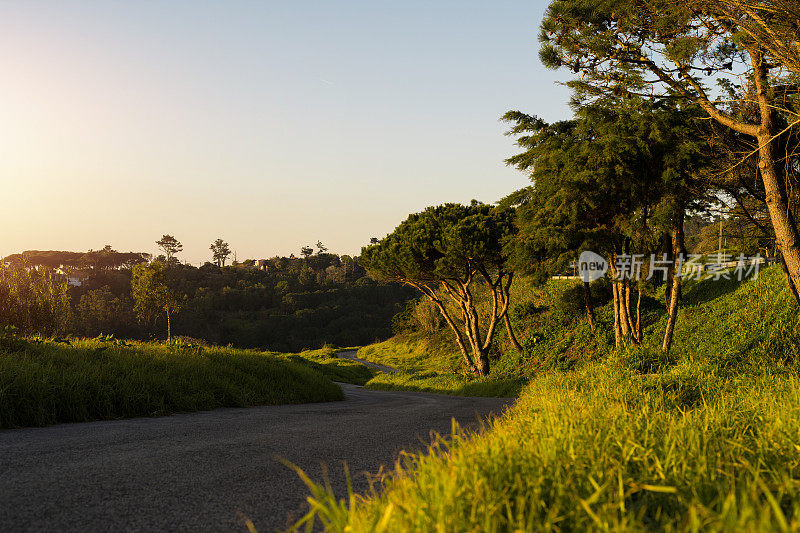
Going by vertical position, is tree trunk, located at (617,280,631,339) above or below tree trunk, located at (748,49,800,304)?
below

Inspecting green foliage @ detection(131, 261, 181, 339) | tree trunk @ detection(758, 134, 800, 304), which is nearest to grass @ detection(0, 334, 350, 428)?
tree trunk @ detection(758, 134, 800, 304)

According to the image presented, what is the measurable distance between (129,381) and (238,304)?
80899 millimetres

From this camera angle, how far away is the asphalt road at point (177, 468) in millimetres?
3240

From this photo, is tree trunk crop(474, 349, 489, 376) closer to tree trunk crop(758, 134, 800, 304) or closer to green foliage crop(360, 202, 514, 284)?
green foliage crop(360, 202, 514, 284)

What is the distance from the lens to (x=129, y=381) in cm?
835

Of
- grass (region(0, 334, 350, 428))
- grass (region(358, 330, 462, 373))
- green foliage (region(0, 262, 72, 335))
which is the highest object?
green foliage (region(0, 262, 72, 335))

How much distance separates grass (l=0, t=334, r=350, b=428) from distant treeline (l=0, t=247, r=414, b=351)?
157 ft

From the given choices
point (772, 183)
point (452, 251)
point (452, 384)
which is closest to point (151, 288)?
point (452, 251)

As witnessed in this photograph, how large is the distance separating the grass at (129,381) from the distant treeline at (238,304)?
47.8m

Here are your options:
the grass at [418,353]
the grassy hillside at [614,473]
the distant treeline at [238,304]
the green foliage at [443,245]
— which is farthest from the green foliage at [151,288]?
the distant treeline at [238,304]

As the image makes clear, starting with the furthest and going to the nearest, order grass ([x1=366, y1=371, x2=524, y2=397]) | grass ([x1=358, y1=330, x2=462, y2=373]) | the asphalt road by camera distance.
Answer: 1. grass ([x1=358, y1=330, x2=462, y2=373])
2. grass ([x1=366, y1=371, x2=524, y2=397])
3. the asphalt road

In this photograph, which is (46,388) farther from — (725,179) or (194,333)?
(194,333)

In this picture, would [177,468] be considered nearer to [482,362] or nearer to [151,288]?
[482,362]

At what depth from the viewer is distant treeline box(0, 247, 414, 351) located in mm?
65438
